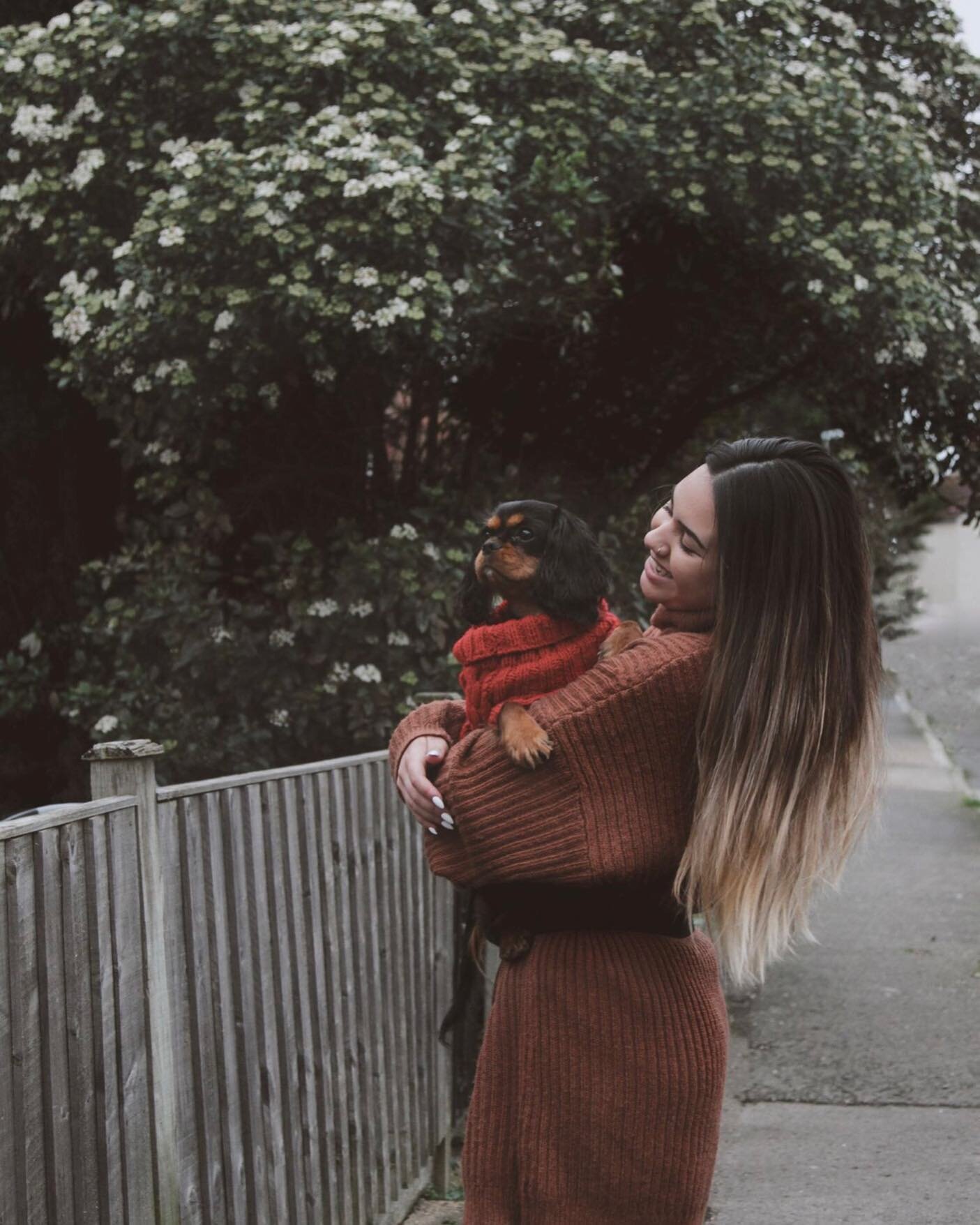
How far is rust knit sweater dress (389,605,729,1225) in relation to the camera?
2.14 m

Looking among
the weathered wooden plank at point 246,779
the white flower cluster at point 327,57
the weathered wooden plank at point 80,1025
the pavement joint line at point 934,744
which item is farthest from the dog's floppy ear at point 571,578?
the pavement joint line at point 934,744

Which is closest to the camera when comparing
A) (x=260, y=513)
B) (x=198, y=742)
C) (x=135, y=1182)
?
(x=135, y=1182)

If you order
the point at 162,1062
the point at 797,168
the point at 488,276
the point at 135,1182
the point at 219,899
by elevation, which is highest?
the point at 797,168

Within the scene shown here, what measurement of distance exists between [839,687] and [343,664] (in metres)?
4.94

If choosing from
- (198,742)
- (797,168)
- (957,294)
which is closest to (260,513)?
(198,742)

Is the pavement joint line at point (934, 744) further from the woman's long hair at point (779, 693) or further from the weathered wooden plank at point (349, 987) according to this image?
the woman's long hair at point (779, 693)

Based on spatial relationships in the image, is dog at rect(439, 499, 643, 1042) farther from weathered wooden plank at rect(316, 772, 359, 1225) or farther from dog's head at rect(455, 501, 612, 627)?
weathered wooden plank at rect(316, 772, 359, 1225)

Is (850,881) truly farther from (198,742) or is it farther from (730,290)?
Answer: (198,742)

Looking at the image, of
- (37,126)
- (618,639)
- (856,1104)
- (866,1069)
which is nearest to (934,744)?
(866,1069)

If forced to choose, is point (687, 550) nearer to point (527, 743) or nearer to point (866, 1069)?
point (527, 743)

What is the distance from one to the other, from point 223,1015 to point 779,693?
144 cm

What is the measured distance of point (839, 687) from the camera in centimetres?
216

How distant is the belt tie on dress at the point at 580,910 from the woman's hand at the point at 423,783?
128 mm

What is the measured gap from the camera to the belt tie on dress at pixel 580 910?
222 cm
